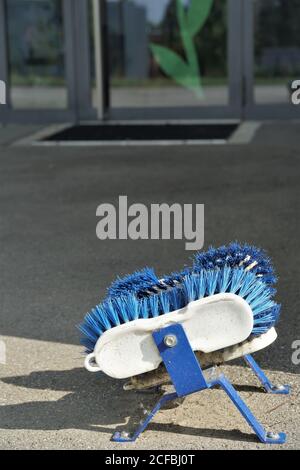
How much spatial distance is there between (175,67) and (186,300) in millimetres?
10551

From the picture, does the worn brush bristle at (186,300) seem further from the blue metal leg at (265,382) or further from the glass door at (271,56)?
the glass door at (271,56)

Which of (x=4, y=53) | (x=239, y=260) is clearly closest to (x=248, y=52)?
(x=4, y=53)

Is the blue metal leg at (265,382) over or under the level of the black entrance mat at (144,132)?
over

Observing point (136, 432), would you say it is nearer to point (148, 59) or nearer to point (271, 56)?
point (271, 56)

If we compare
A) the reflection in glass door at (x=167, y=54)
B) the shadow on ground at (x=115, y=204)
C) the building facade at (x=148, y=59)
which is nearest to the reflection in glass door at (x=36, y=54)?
the building facade at (x=148, y=59)

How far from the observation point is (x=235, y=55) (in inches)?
516

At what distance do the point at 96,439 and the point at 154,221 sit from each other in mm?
4109

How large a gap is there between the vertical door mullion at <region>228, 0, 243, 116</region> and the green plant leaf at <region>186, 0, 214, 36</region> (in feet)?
1.25

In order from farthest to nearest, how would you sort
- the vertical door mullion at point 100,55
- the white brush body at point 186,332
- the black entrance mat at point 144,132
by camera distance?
1. the vertical door mullion at point 100,55
2. the black entrance mat at point 144,132
3. the white brush body at point 186,332

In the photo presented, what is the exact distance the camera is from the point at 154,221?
7383 mm

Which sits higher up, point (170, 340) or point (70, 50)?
point (70, 50)

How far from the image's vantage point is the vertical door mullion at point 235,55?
1293 cm

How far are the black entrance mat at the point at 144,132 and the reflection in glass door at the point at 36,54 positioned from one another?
41.7 inches

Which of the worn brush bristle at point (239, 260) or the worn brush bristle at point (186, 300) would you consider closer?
the worn brush bristle at point (186, 300)
